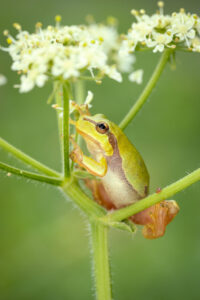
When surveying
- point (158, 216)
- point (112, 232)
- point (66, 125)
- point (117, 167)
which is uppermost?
point (66, 125)

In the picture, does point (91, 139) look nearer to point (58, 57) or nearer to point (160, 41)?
point (58, 57)

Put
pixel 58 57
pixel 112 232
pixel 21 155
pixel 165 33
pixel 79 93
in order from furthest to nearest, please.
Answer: pixel 112 232 < pixel 79 93 < pixel 165 33 < pixel 21 155 < pixel 58 57

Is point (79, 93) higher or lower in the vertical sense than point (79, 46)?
lower

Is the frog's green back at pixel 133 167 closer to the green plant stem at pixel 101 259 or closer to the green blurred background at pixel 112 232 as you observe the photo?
the green plant stem at pixel 101 259

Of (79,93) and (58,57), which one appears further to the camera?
(79,93)

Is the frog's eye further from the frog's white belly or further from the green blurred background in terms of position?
the green blurred background

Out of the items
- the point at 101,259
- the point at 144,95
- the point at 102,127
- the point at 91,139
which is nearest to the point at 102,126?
the point at 102,127

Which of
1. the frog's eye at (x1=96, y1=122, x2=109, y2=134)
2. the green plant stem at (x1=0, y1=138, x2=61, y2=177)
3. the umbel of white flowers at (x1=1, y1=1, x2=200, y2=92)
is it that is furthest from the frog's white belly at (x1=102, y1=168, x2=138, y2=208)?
the umbel of white flowers at (x1=1, y1=1, x2=200, y2=92)

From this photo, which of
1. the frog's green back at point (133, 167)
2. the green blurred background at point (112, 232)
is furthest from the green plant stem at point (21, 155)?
the green blurred background at point (112, 232)
